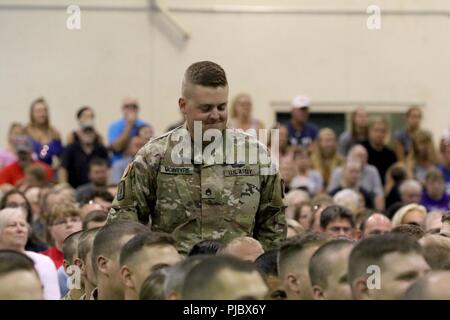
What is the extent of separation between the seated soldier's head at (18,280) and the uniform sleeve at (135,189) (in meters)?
1.46

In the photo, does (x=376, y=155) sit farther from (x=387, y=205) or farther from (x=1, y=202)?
(x=1, y=202)

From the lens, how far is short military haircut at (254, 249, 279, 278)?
511 centimetres

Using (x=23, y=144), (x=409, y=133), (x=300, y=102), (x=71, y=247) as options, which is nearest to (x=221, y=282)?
(x=71, y=247)

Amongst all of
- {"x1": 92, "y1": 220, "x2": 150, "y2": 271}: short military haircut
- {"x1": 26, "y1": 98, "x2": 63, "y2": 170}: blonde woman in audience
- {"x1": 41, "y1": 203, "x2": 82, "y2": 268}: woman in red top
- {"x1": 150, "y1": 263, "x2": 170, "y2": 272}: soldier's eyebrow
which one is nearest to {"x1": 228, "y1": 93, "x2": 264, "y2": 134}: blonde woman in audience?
{"x1": 26, "y1": 98, "x2": 63, "y2": 170}: blonde woman in audience

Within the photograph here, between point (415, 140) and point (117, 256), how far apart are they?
7466 mm

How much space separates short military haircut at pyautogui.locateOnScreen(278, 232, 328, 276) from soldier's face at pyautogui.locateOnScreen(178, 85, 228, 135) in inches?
33.3

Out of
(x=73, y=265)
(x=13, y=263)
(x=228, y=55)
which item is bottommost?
(x=73, y=265)

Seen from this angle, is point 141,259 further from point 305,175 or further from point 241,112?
point 241,112

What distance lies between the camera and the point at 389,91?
14.6 meters

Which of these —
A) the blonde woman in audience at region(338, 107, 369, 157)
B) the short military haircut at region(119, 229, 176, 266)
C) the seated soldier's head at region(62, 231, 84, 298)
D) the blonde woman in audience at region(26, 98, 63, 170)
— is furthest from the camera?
the blonde woman in audience at region(338, 107, 369, 157)

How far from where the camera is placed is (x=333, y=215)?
8.38m

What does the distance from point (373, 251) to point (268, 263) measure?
0.92 meters

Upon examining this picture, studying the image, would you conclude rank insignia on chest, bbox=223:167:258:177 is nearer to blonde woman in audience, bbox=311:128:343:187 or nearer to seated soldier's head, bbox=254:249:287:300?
seated soldier's head, bbox=254:249:287:300
